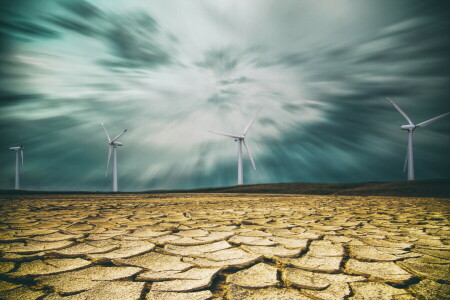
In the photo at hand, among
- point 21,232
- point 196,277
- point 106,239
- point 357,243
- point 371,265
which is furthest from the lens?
point 21,232

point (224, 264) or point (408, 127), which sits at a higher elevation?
point (408, 127)

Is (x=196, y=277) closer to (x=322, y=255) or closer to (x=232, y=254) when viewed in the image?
(x=232, y=254)

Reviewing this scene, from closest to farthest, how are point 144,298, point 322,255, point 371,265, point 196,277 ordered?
1. point 144,298
2. point 196,277
3. point 371,265
4. point 322,255

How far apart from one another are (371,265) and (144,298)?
1.46 meters

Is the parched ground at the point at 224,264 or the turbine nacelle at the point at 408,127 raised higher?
the turbine nacelle at the point at 408,127

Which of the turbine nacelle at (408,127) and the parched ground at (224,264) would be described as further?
the turbine nacelle at (408,127)

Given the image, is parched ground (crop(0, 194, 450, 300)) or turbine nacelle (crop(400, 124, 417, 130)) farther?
turbine nacelle (crop(400, 124, 417, 130))

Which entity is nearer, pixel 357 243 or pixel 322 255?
pixel 322 255

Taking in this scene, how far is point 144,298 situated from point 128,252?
87 cm

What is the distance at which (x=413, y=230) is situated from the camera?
2.90 meters

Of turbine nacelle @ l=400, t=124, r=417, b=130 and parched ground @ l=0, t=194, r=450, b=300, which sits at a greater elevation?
turbine nacelle @ l=400, t=124, r=417, b=130

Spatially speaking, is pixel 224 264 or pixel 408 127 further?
pixel 408 127

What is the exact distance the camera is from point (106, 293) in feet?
4.21

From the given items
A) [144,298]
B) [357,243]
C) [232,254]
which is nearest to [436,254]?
[357,243]
